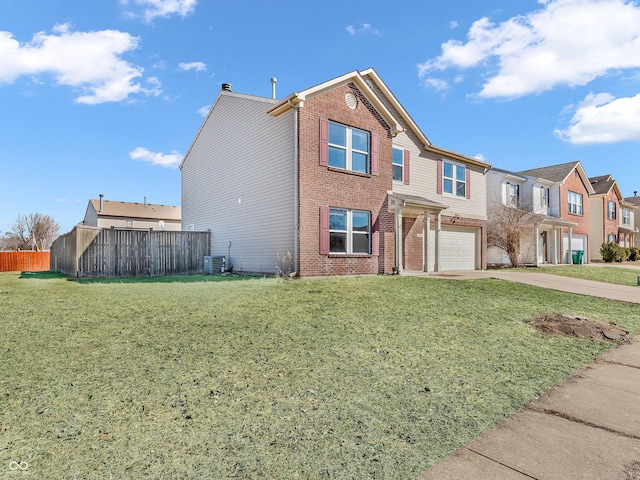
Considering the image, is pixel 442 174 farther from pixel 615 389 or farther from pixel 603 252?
pixel 603 252

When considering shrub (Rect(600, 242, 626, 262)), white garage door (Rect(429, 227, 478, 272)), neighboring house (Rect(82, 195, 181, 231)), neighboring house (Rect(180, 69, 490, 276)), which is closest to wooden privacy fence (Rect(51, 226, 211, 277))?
neighboring house (Rect(180, 69, 490, 276))

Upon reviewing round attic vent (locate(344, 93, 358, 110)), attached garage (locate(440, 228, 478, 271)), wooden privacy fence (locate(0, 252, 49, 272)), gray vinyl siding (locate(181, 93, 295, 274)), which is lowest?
wooden privacy fence (locate(0, 252, 49, 272))

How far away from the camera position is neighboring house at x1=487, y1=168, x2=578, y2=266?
22.3 metres

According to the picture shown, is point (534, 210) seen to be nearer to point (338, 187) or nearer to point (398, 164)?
point (398, 164)

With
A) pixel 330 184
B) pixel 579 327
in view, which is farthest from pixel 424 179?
pixel 579 327

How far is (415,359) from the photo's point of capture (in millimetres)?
4695

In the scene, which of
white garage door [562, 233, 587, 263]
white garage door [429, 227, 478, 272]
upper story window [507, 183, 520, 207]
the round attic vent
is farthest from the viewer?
white garage door [562, 233, 587, 263]

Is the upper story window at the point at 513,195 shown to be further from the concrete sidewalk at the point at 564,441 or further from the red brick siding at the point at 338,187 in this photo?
Answer: the concrete sidewalk at the point at 564,441

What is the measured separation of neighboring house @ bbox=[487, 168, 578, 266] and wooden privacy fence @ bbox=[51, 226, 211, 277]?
1743 cm

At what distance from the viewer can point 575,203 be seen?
28.2 m

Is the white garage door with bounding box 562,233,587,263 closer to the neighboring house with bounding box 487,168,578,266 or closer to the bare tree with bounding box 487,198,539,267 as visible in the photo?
the neighboring house with bounding box 487,168,578,266

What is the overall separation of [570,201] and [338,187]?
23436 millimetres

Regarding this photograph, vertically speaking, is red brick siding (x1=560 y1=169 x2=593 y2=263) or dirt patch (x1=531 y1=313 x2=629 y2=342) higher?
red brick siding (x1=560 y1=169 x2=593 y2=263)

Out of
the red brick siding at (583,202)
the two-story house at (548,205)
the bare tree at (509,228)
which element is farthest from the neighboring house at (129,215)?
the red brick siding at (583,202)
